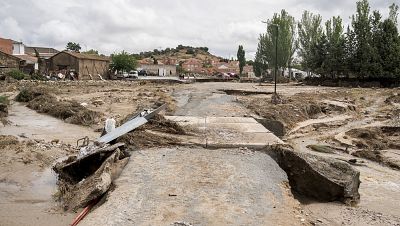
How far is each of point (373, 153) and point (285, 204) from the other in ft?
31.0

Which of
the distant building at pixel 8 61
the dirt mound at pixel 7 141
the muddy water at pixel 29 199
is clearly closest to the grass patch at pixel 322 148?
the muddy water at pixel 29 199

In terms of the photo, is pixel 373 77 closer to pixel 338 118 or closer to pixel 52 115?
pixel 338 118

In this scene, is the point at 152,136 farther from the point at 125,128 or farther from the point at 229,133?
the point at 229,133

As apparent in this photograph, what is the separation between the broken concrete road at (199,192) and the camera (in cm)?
572

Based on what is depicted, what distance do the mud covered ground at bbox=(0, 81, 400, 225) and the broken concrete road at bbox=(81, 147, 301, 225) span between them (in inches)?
25.1

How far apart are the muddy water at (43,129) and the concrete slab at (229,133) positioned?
4515 mm

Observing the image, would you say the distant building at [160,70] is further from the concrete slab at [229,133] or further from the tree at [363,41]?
the concrete slab at [229,133]

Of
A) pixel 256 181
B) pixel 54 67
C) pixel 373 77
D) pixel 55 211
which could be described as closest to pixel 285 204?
pixel 256 181

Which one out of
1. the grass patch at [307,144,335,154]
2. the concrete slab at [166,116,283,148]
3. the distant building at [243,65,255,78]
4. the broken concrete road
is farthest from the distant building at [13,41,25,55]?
the broken concrete road

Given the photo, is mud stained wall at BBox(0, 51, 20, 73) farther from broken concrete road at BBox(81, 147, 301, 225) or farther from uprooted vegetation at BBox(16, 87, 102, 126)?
broken concrete road at BBox(81, 147, 301, 225)

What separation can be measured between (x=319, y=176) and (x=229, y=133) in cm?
282

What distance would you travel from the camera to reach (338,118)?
22.9 m

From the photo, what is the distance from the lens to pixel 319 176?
851 cm

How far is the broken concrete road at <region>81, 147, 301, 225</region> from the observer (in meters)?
5.72
